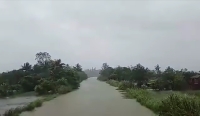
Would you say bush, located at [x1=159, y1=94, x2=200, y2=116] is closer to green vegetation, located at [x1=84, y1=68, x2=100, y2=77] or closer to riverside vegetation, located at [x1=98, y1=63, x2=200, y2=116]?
riverside vegetation, located at [x1=98, y1=63, x2=200, y2=116]

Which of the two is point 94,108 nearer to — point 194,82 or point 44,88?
point 44,88

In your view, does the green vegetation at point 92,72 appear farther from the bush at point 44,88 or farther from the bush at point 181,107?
the bush at point 181,107

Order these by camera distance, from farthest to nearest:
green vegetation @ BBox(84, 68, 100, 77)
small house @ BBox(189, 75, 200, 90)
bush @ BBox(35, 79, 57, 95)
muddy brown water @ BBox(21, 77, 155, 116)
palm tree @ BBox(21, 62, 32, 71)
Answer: green vegetation @ BBox(84, 68, 100, 77), palm tree @ BBox(21, 62, 32, 71), bush @ BBox(35, 79, 57, 95), small house @ BBox(189, 75, 200, 90), muddy brown water @ BBox(21, 77, 155, 116)

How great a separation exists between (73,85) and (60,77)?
278 cm

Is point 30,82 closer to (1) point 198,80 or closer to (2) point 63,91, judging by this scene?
(2) point 63,91

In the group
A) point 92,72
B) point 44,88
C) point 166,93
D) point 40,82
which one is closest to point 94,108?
point 166,93

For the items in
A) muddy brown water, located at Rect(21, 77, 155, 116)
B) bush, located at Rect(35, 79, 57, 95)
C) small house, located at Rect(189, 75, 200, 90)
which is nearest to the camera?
muddy brown water, located at Rect(21, 77, 155, 116)

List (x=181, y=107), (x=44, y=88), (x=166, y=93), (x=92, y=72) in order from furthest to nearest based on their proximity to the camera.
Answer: (x=92, y=72) → (x=44, y=88) → (x=166, y=93) → (x=181, y=107)

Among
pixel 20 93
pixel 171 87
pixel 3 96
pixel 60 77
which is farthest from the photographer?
pixel 60 77

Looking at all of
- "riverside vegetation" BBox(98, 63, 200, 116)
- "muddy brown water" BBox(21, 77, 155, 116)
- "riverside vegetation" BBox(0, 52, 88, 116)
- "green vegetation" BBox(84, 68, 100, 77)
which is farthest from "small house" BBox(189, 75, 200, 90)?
"green vegetation" BBox(84, 68, 100, 77)

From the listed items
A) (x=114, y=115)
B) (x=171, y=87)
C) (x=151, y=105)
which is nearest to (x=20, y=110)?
(x=114, y=115)

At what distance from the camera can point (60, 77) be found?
34156 millimetres

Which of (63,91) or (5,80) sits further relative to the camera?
(5,80)

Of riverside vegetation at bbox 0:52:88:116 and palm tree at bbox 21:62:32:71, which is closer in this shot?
riverside vegetation at bbox 0:52:88:116
